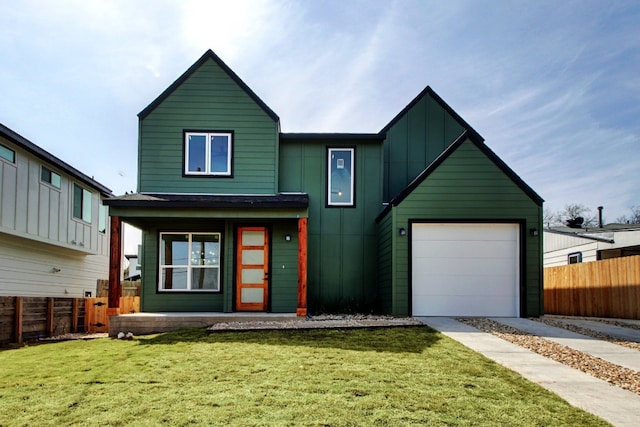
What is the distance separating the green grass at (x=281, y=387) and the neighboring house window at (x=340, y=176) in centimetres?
582

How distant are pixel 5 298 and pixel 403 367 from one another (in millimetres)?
9932

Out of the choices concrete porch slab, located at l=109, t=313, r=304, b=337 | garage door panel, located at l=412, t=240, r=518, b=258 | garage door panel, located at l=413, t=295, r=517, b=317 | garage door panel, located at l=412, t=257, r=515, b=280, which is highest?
garage door panel, located at l=412, t=240, r=518, b=258

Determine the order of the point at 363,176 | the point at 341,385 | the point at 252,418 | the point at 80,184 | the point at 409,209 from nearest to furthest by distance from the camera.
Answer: the point at 252,418 → the point at 341,385 → the point at 409,209 → the point at 363,176 → the point at 80,184

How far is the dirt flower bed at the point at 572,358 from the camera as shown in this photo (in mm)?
5480

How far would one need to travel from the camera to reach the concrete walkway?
14.2 ft

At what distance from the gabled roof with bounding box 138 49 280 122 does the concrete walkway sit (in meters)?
7.46

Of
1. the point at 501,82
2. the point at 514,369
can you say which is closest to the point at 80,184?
the point at 501,82

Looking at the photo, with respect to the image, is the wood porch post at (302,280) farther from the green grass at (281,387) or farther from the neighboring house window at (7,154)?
the neighboring house window at (7,154)

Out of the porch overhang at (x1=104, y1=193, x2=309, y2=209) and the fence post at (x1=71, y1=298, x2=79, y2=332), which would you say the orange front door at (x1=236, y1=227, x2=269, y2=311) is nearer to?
the porch overhang at (x1=104, y1=193, x2=309, y2=209)

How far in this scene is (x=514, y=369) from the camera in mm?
5812

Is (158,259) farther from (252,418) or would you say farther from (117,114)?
(252,418)

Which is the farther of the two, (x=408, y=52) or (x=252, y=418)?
(x=408, y=52)

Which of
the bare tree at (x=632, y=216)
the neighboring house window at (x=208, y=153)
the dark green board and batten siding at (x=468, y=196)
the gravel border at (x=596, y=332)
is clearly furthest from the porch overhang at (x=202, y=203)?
the bare tree at (x=632, y=216)

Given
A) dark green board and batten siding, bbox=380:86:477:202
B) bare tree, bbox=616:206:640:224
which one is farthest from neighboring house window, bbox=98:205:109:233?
bare tree, bbox=616:206:640:224
